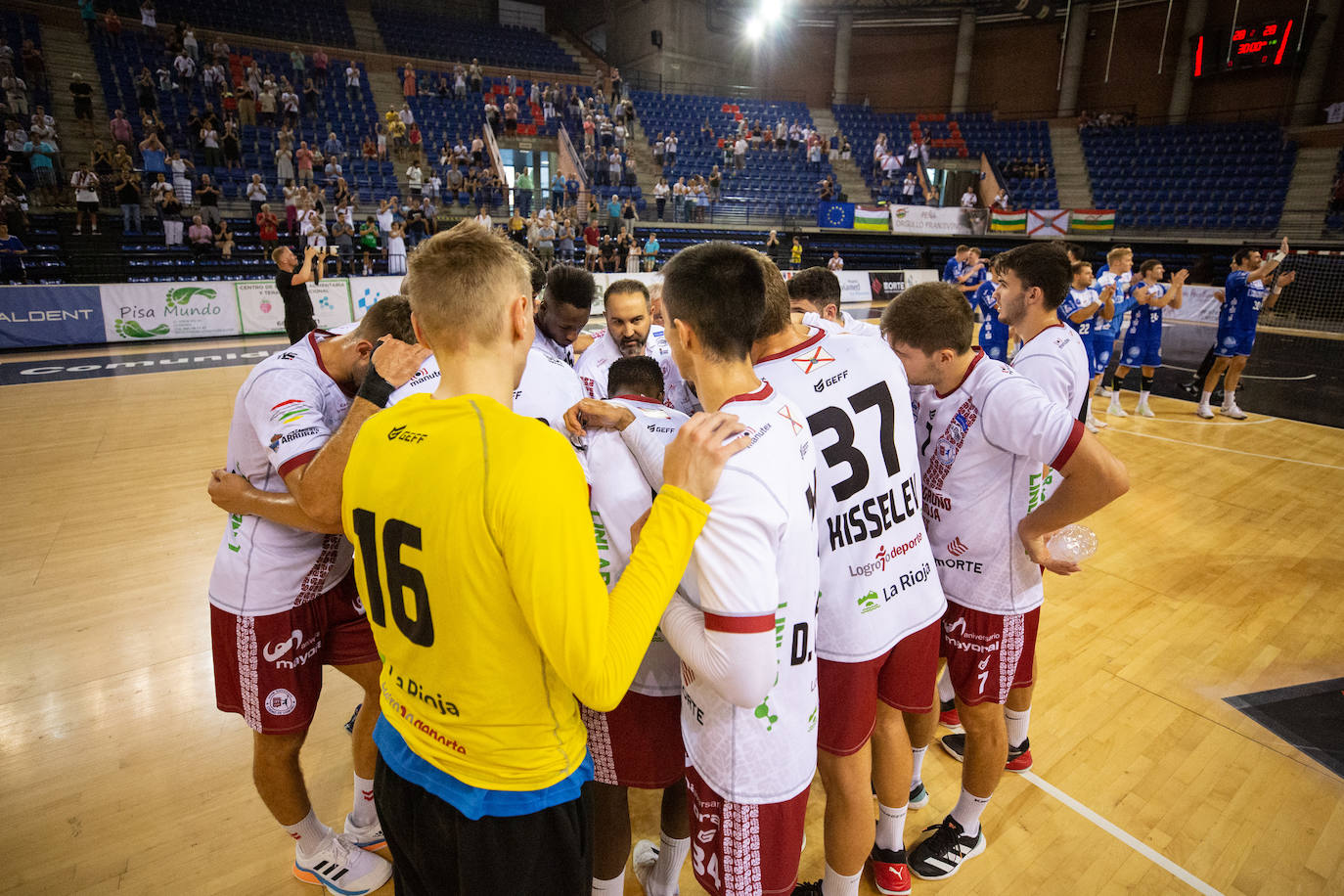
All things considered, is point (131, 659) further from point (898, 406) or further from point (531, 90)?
point (531, 90)

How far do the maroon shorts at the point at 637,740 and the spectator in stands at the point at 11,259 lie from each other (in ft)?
54.1

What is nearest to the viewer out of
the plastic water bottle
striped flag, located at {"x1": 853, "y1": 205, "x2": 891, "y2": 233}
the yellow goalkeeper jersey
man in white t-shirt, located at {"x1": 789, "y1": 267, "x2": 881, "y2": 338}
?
the yellow goalkeeper jersey

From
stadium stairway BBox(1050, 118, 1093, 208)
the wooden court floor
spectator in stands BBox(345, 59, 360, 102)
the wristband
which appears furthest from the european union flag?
the wristband

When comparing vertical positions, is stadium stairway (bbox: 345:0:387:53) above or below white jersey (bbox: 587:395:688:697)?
above

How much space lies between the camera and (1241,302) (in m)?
8.92

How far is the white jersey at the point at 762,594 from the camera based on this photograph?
1.46 m

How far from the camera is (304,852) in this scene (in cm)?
255

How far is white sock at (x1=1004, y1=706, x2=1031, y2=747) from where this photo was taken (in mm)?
3166

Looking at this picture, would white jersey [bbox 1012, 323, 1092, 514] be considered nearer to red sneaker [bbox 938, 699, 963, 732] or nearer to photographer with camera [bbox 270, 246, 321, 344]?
red sneaker [bbox 938, 699, 963, 732]

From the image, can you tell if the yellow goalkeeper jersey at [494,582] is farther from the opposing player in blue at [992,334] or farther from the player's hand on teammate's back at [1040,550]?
the opposing player in blue at [992,334]

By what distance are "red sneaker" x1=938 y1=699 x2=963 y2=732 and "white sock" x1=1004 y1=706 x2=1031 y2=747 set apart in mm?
452

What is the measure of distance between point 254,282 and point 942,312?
50.3ft

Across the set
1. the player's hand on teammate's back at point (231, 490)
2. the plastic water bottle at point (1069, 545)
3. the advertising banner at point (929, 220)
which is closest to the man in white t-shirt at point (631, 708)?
the player's hand on teammate's back at point (231, 490)

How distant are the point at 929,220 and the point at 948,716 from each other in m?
24.8
